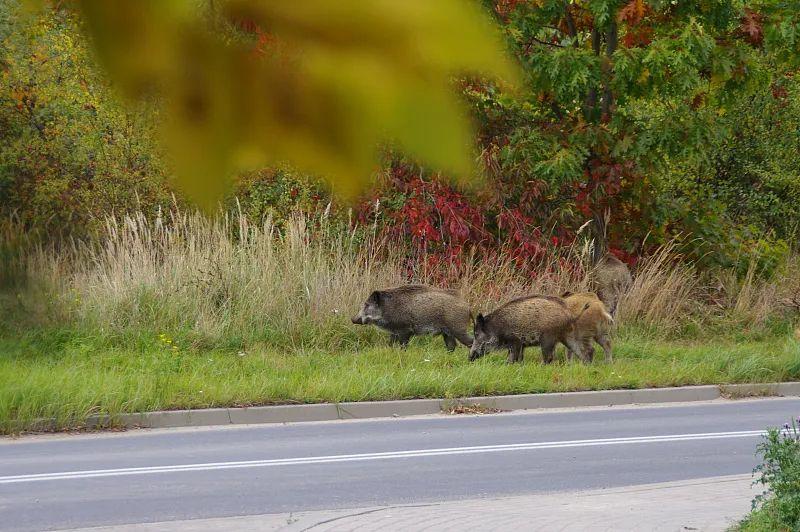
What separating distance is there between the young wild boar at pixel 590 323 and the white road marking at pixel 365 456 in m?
2.93

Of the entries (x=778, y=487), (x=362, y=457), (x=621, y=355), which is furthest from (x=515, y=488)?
(x=621, y=355)

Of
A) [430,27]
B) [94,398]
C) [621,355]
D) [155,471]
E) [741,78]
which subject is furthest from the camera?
[621,355]

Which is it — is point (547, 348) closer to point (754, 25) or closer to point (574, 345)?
point (574, 345)

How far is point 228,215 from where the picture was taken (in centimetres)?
126

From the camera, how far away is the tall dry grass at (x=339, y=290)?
14859 millimetres

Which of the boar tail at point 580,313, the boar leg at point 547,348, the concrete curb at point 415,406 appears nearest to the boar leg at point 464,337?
the boar leg at point 547,348

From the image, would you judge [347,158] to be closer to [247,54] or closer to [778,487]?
[247,54]

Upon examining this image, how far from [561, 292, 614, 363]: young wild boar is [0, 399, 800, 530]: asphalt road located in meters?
1.50

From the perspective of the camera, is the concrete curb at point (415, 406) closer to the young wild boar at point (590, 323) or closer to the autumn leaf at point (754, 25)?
the young wild boar at point (590, 323)

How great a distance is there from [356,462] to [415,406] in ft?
8.93

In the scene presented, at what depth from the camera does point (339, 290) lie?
15898 millimetres

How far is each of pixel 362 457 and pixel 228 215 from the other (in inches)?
357

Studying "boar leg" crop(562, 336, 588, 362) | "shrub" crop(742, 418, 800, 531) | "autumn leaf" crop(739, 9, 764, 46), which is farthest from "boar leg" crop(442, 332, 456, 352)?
"autumn leaf" crop(739, 9, 764, 46)

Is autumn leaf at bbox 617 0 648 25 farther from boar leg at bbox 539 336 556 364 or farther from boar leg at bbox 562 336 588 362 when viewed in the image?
boar leg at bbox 562 336 588 362
